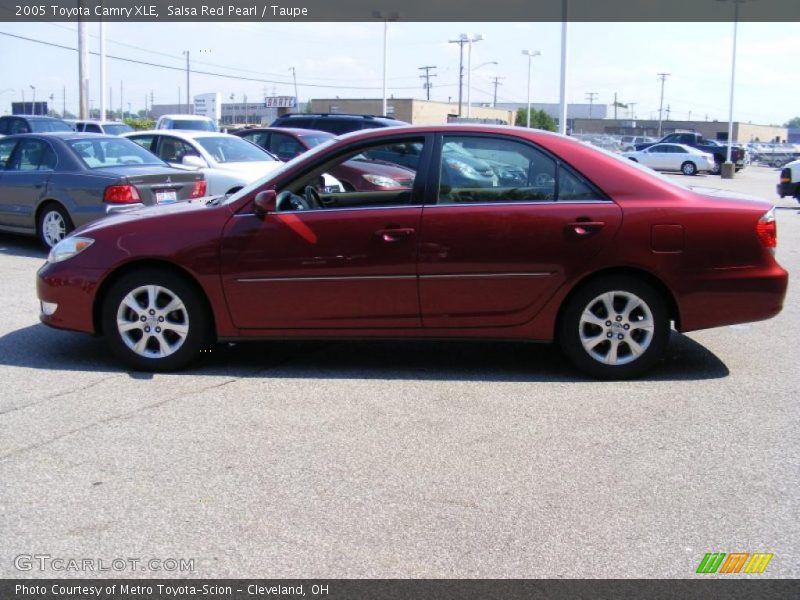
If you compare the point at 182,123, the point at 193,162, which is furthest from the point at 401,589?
the point at 182,123

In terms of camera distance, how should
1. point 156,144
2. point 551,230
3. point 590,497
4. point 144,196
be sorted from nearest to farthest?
point 590,497
point 551,230
point 144,196
point 156,144

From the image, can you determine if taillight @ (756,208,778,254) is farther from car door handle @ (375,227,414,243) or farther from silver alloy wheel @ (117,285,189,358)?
silver alloy wheel @ (117,285,189,358)

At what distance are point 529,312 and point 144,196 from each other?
617 centimetres

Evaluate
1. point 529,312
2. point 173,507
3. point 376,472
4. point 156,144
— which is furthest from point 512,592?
point 156,144

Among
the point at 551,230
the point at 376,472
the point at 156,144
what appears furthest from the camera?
the point at 156,144

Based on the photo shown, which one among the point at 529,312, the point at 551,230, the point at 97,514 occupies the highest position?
the point at 551,230

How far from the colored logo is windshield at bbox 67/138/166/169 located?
939 cm

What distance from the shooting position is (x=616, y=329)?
577 cm

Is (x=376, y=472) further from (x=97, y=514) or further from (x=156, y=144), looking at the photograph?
(x=156, y=144)

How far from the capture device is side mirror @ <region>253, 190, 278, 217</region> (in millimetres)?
5793

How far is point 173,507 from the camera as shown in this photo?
12.7 feet

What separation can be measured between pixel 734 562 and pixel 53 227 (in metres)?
9.80

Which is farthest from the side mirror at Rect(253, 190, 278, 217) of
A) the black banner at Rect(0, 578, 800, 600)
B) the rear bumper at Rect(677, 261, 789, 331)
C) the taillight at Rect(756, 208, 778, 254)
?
the taillight at Rect(756, 208, 778, 254)

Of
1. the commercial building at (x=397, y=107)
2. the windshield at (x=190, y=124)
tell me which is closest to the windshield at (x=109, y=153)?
the windshield at (x=190, y=124)
